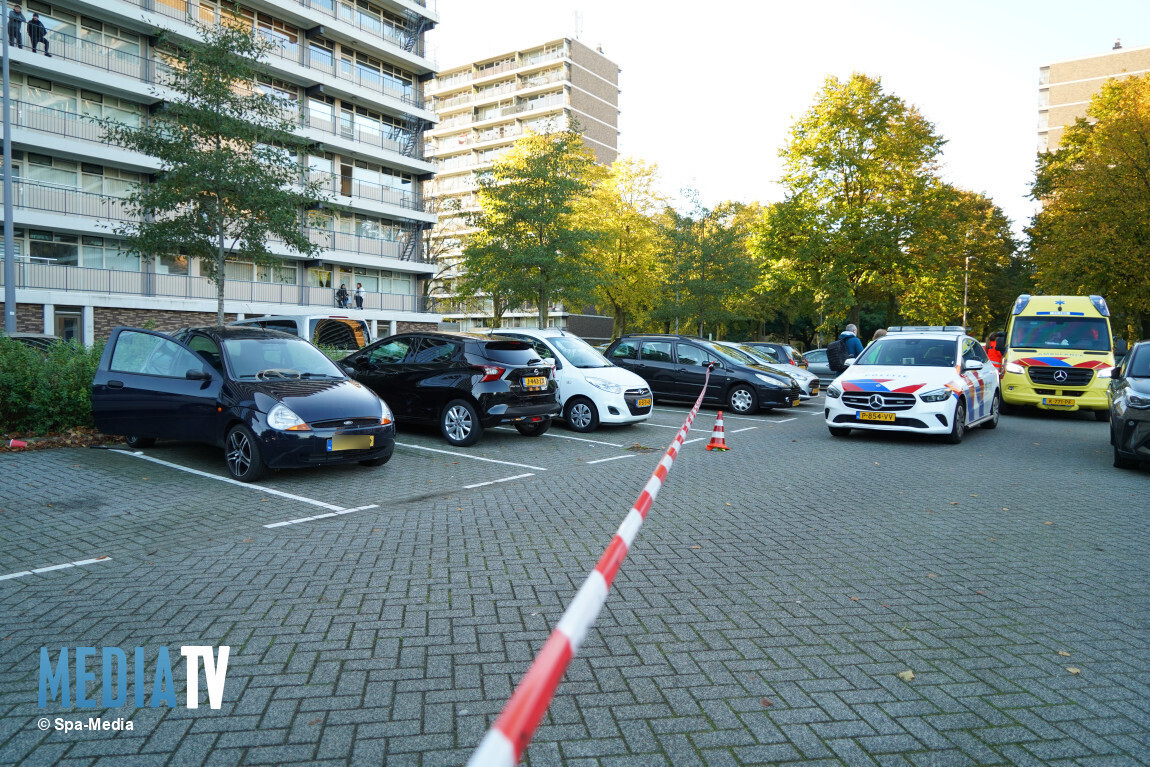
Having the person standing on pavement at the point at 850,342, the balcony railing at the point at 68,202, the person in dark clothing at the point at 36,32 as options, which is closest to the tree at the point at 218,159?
the balcony railing at the point at 68,202

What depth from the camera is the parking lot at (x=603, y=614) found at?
114 inches

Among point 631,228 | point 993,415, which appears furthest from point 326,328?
point 631,228

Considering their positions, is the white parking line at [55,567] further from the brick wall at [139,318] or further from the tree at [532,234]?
the brick wall at [139,318]

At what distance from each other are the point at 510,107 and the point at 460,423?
218ft

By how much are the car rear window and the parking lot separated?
2.86 m

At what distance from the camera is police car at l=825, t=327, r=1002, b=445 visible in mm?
11625

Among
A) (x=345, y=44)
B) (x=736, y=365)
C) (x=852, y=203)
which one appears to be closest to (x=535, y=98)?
(x=345, y=44)

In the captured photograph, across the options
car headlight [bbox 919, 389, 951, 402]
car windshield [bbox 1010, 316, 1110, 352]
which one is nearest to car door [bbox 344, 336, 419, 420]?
car headlight [bbox 919, 389, 951, 402]

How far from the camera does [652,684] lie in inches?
132

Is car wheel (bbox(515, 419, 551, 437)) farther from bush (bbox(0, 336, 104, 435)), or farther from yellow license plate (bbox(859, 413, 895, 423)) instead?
bush (bbox(0, 336, 104, 435))

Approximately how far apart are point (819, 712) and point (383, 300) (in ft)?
136

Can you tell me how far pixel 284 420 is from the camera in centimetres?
773

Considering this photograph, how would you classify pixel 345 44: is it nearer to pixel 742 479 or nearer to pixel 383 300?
pixel 383 300

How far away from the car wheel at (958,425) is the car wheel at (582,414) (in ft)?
19.1
